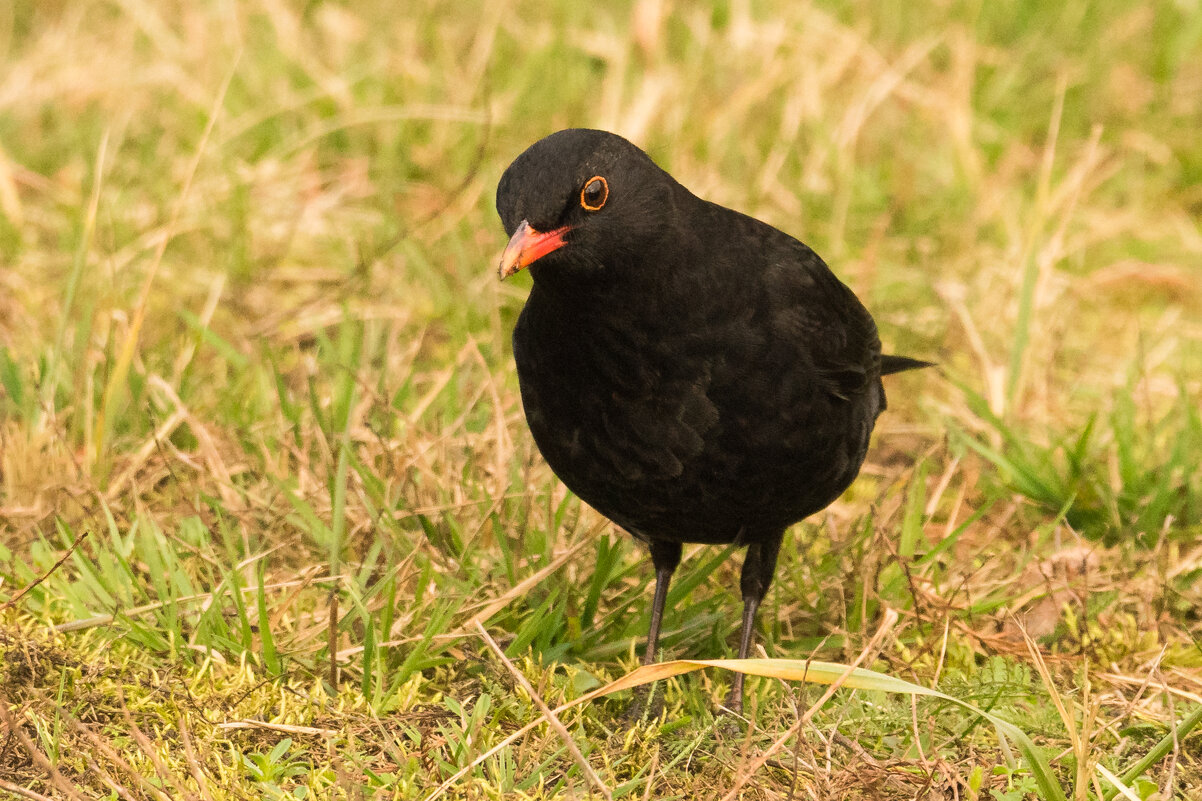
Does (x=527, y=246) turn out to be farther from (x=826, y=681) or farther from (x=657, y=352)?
(x=826, y=681)

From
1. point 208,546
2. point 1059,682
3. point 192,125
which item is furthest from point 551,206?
point 192,125

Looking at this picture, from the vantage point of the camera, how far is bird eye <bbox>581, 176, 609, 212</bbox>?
3.05 metres

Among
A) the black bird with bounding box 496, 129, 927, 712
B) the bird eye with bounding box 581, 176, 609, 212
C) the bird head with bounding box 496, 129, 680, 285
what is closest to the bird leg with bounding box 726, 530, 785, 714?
the black bird with bounding box 496, 129, 927, 712

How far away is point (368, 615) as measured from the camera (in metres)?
3.23

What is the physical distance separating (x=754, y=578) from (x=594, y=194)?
124 cm

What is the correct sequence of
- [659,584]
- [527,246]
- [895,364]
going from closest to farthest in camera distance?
[527,246], [659,584], [895,364]

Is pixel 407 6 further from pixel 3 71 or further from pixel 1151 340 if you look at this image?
pixel 1151 340

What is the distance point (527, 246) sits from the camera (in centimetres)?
298

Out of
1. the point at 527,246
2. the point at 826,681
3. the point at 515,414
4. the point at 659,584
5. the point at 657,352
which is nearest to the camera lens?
the point at 826,681

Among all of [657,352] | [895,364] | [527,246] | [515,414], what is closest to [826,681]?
[657,352]

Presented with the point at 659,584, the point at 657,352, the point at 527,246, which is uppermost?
the point at 527,246

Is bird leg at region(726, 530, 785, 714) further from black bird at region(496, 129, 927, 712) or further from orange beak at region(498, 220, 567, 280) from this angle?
orange beak at region(498, 220, 567, 280)

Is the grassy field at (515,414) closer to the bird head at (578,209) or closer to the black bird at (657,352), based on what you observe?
the black bird at (657,352)

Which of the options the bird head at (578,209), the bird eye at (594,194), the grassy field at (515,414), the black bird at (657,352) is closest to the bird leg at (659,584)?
the grassy field at (515,414)
